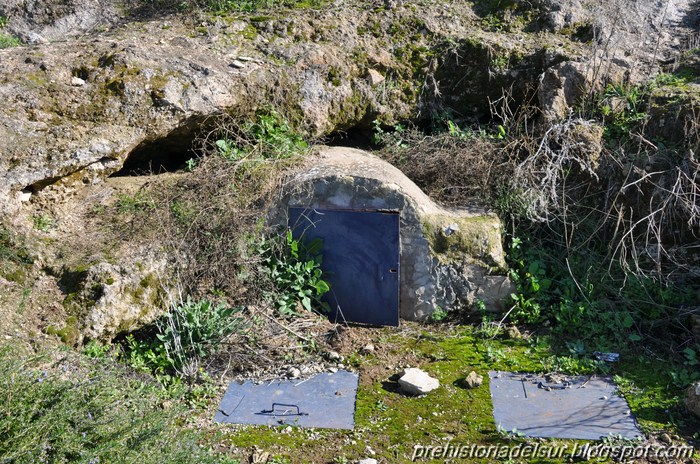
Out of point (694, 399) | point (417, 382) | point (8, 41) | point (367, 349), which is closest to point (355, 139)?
point (367, 349)

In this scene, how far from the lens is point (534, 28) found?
8.34 meters

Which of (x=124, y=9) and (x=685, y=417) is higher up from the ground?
(x=124, y=9)

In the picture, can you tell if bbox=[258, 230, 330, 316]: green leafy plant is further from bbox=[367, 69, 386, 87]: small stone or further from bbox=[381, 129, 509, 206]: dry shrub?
bbox=[367, 69, 386, 87]: small stone

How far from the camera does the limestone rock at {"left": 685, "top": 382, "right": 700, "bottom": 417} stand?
493cm

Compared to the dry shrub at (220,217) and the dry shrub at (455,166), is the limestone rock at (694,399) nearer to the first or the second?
the dry shrub at (455,166)

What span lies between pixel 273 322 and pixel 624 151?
363cm

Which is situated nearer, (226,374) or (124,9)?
(226,374)

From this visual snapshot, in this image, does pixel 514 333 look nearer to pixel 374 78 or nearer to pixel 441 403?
pixel 441 403

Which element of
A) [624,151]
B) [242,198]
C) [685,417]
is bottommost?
[685,417]

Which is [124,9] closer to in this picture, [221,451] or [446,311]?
[446,311]

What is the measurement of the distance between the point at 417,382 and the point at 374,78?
Result: 3667mm

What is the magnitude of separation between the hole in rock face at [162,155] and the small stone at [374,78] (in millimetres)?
2006

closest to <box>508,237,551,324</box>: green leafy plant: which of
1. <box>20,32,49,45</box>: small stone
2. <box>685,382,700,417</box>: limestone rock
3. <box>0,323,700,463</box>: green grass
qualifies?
<box>0,323,700,463</box>: green grass

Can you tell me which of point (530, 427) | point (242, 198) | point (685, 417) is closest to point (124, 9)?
point (242, 198)
